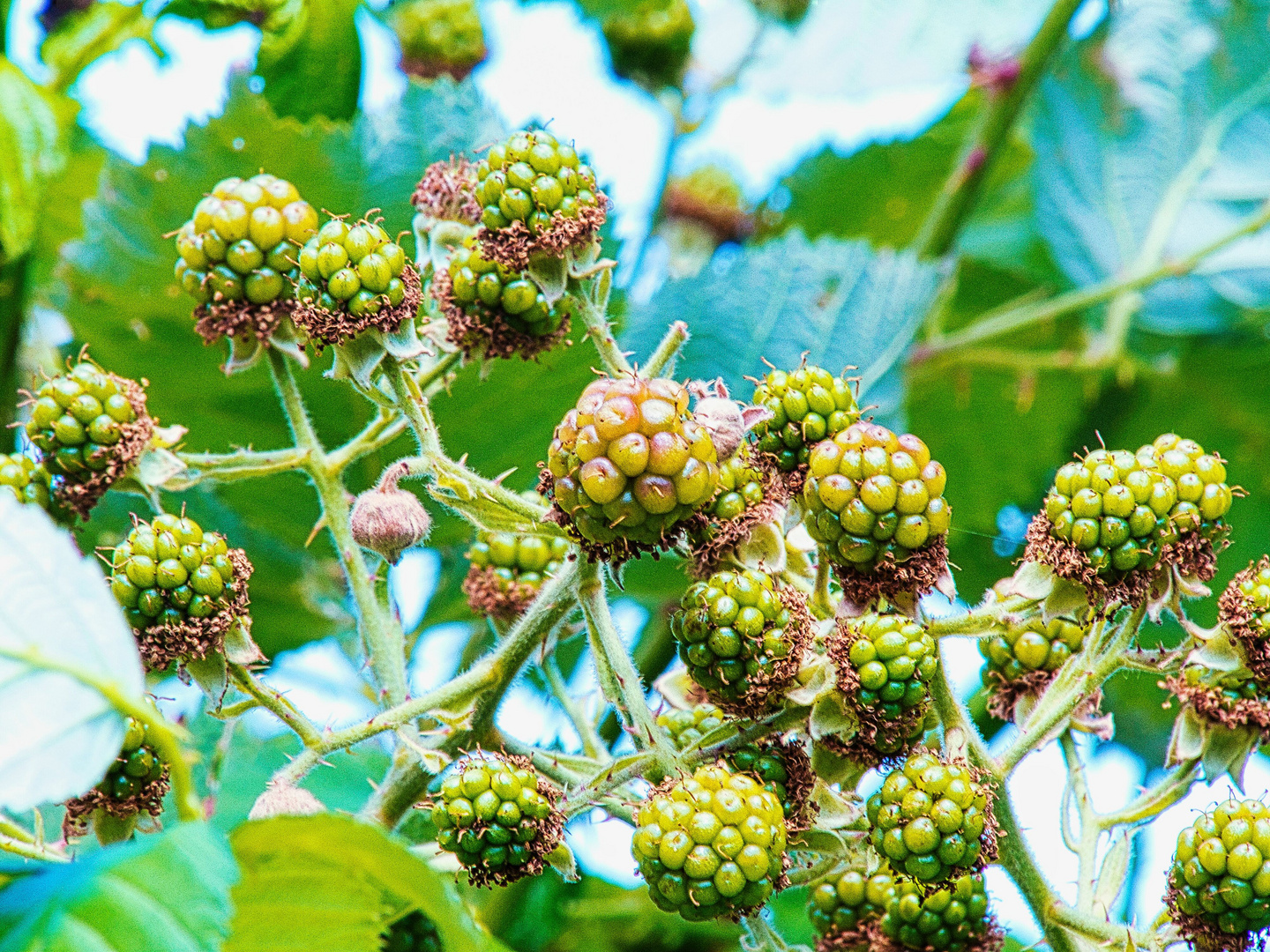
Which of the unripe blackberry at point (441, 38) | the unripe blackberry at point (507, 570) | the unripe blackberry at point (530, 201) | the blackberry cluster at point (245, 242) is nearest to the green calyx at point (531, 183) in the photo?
the unripe blackberry at point (530, 201)

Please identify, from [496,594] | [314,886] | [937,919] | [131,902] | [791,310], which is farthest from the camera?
[791,310]

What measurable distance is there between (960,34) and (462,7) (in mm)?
848

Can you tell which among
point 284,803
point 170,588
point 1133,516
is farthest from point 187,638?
point 1133,516

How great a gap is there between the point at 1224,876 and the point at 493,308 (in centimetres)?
70

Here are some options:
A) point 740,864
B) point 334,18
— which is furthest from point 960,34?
point 740,864

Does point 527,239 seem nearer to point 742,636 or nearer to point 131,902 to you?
point 742,636

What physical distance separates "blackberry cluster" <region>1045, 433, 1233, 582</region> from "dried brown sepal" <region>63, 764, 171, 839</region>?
27.1 inches

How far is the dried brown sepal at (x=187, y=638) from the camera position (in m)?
0.96

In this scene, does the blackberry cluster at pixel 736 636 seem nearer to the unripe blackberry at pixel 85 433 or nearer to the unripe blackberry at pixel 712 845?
the unripe blackberry at pixel 712 845

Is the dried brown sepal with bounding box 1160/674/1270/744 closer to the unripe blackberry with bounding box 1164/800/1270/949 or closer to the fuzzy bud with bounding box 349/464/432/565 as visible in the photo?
the unripe blackberry with bounding box 1164/800/1270/949

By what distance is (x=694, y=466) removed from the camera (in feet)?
2.77

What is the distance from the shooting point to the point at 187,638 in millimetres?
970

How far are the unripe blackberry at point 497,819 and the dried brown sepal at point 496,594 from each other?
300mm

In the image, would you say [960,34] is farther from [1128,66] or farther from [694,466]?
[694,466]
